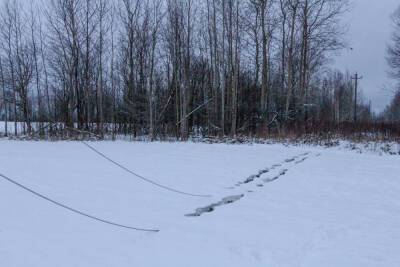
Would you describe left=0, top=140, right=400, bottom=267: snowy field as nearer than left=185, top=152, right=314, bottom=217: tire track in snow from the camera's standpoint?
Yes

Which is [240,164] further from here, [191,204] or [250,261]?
[250,261]

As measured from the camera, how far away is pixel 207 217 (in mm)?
5020

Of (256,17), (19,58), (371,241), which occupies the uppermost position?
(256,17)

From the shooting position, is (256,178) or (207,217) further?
(256,178)

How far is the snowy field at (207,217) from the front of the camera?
359 cm

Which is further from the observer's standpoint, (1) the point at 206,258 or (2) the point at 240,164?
(2) the point at 240,164

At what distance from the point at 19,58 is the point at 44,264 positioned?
84.0ft

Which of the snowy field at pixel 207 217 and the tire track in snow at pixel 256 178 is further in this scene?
the tire track in snow at pixel 256 178

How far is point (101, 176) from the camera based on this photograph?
325 inches

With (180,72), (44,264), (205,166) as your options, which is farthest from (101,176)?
(180,72)

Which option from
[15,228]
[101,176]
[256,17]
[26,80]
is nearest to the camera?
[15,228]

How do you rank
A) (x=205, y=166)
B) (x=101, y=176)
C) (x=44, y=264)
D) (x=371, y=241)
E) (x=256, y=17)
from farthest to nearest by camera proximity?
(x=256, y=17) < (x=205, y=166) < (x=101, y=176) < (x=371, y=241) < (x=44, y=264)

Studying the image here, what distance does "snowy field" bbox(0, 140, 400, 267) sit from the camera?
3590mm

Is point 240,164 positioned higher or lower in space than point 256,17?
lower
